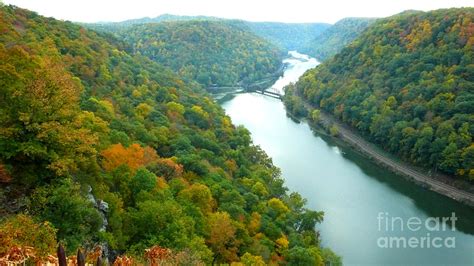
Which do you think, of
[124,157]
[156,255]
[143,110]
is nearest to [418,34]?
[143,110]

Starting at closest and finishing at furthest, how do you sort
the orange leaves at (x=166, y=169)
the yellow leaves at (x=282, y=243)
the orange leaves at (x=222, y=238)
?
Result: 1. the orange leaves at (x=222, y=238)
2. the yellow leaves at (x=282, y=243)
3. the orange leaves at (x=166, y=169)

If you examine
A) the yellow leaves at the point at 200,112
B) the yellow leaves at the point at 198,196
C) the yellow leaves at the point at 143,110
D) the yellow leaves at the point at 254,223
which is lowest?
the yellow leaves at the point at 254,223

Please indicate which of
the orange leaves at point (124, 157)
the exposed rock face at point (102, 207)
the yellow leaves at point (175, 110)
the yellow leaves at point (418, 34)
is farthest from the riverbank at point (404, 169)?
the exposed rock face at point (102, 207)

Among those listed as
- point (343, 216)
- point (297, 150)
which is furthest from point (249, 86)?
point (343, 216)

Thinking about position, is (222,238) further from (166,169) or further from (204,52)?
(204,52)

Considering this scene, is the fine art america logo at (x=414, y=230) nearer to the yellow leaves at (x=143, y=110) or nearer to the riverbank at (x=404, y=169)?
the riverbank at (x=404, y=169)

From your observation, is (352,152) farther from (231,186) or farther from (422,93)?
(231,186)

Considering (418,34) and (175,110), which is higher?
(418,34)
